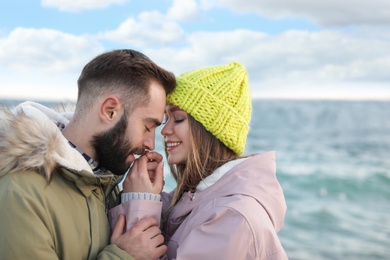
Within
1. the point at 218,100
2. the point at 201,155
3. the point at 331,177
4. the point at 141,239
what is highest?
the point at 218,100

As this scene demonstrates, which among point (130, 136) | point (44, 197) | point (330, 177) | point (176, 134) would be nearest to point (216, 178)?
point (176, 134)

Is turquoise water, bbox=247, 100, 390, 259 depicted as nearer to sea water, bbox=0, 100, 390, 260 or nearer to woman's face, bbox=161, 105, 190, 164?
sea water, bbox=0, 100, 390, 260

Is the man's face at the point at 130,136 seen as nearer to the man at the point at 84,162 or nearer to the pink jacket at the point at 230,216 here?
the man at the point at 84,162

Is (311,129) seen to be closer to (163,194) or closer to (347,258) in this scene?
(347,258)

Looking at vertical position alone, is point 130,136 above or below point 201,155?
above

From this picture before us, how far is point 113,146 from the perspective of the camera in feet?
8.93

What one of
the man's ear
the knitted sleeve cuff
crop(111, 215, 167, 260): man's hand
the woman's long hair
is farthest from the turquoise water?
the man's ear

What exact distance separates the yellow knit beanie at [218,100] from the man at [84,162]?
105 mm

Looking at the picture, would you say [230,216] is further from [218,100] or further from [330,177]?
[330,177]

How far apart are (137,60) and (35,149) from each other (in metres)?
0.67

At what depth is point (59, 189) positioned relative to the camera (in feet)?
8.09

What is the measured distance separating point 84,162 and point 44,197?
25cm

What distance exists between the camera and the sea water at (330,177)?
7.80 meters

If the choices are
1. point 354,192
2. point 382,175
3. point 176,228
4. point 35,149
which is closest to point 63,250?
point 35,149
